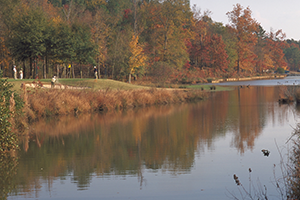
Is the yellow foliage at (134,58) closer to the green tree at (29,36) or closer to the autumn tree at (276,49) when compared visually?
the green tree at (29,36)

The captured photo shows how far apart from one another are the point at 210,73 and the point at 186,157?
7236 cm

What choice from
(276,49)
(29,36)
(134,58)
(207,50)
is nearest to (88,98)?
(29,36)

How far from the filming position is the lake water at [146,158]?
9758mm

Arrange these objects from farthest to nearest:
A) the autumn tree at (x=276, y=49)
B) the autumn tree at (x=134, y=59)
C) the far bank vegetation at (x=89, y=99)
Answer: the autumn tree at (x=276, y=49)
the autumn tree at (x=134, y=59)
the far bank vegetation at (x=89, y=99)

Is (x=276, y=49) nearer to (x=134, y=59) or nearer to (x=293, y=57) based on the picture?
(x=293, y=57)

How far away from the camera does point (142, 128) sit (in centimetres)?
2123

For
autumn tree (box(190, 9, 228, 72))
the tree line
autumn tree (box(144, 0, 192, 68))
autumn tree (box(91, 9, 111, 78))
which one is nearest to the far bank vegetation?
the tree line

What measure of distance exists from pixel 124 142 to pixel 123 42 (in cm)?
4545

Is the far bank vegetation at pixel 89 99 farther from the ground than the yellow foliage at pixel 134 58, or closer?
closer

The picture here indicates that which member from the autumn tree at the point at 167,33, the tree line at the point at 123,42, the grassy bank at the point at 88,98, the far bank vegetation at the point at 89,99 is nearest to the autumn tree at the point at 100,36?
the tree line at the point at 123,42

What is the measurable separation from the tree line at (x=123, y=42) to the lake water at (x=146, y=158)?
87.6 feet

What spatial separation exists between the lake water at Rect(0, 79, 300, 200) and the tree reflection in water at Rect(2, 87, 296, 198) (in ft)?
0.10

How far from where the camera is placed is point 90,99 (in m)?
29.0

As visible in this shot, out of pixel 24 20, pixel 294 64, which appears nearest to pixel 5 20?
pixel 24 20
